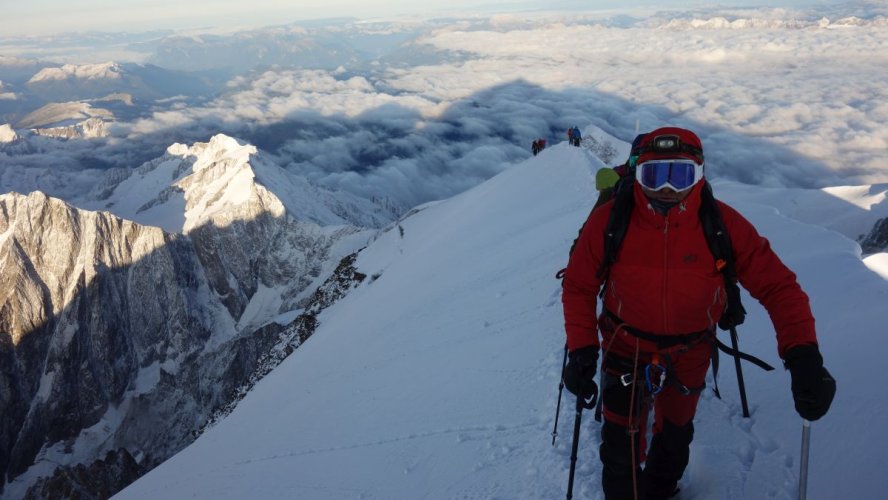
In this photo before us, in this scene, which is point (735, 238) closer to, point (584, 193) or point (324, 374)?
point (324, 374)

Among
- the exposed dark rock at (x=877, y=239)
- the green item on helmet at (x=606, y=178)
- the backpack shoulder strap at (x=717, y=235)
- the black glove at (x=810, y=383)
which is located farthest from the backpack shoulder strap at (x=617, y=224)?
the exposed dark rock at (x=877, y=239)

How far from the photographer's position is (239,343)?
322 feet

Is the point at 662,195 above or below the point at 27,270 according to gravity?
above

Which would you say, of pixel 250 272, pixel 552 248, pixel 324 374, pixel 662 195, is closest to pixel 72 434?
pixel 250 272

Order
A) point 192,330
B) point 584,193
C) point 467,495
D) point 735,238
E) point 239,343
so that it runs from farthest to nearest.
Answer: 1. point 192,330
2. point 239,343
3. point 584,193
4. point 467,495
5. point 735,238

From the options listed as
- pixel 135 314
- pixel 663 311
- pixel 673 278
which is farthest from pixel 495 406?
pixel 135 314

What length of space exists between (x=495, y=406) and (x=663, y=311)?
5.08 metres

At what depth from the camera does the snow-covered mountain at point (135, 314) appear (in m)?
95.4

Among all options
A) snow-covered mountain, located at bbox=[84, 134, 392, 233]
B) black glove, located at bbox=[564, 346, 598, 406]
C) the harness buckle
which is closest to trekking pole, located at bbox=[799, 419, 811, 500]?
the harness buckle

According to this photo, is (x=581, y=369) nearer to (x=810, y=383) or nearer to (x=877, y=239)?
(x=810, y=383)

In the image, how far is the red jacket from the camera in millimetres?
3773

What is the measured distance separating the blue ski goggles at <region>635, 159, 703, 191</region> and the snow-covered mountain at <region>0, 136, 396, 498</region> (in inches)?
3419

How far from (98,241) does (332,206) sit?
6345 centimetres

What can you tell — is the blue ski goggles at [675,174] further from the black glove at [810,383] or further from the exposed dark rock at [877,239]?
the exposed dark rock at [877,239]
